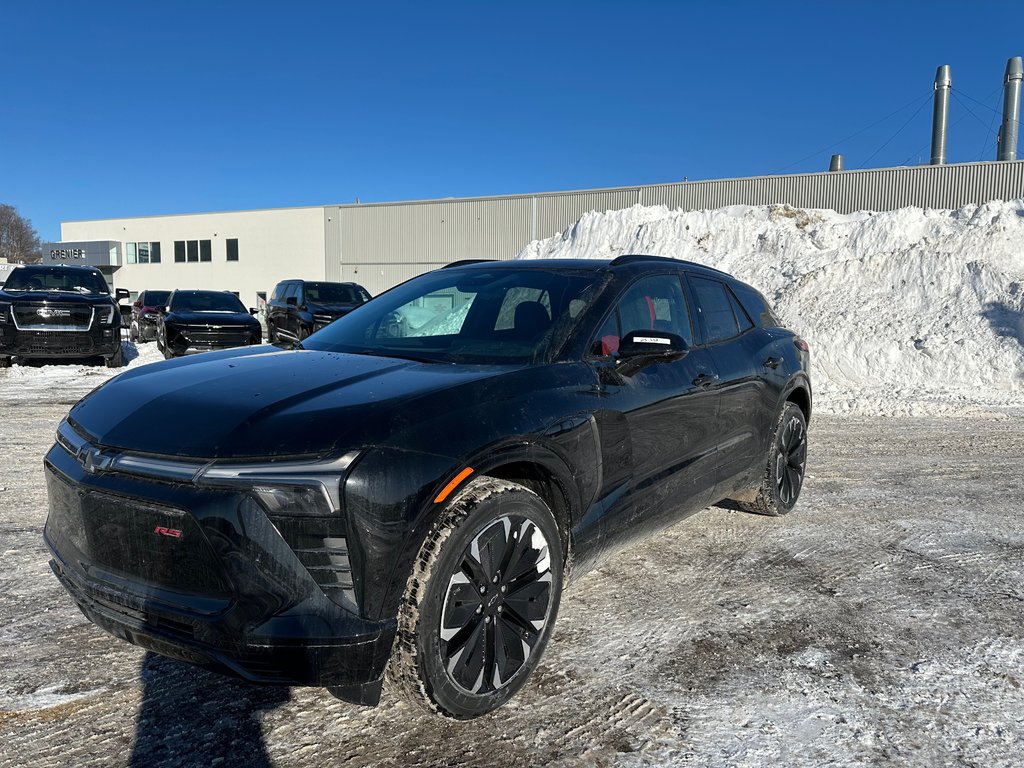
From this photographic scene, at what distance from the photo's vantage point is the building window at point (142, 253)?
49.9 meters

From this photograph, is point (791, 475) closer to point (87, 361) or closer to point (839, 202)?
→ point (87, 361)

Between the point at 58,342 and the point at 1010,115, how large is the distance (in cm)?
3439

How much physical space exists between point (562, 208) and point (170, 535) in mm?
32100

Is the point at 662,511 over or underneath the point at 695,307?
underneath

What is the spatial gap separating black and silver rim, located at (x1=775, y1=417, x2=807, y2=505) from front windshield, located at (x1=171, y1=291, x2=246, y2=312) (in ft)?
44.0

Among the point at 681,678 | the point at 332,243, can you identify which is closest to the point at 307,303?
the point at 681,678

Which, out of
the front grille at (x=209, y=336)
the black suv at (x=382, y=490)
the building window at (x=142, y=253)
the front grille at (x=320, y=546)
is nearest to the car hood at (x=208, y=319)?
the front grille at (x=209, y=336)

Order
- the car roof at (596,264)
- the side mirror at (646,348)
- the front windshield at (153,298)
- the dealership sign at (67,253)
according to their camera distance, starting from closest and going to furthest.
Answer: the side mirror at (646,348)
the car roof at (596,264)
the front windshield at (153,298)
the dealership sign at (67,253)

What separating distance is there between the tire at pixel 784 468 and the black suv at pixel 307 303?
37.9 ft

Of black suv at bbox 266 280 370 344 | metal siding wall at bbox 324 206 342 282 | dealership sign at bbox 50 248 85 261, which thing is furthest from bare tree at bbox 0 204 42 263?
black suv at bbox 266 280 370 344

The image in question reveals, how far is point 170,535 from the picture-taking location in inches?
93.7

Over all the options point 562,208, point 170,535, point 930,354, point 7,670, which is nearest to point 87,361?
point 7,670

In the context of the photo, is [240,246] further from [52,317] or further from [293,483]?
[293,483]

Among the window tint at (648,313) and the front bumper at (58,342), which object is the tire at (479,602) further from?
Result: the front bumper at (58,342)
